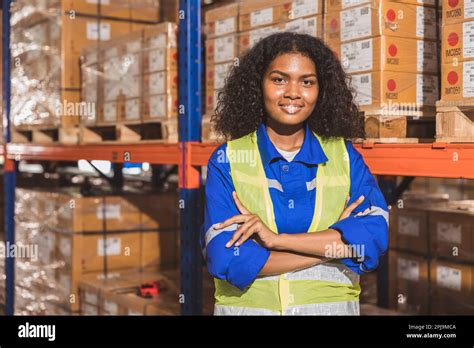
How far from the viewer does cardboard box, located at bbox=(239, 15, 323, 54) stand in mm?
3167

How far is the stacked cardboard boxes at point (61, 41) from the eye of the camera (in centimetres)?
530

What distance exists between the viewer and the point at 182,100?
385 cm

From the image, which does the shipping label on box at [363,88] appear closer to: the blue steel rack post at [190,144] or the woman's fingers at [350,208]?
the woman's fingers at [350,208]

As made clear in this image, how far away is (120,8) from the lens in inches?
215

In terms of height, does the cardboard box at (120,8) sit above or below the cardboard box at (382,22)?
above

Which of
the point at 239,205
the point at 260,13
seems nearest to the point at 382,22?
the point at 260,13

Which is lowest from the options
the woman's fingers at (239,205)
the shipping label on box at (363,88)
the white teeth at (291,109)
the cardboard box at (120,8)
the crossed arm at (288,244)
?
the crossed arm at (288,244)

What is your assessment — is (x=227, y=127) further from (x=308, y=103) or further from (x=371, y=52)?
(x=371, y=52)

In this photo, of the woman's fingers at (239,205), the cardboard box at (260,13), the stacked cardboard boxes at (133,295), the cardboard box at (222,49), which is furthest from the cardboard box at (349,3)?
the stacked cardboard boxes at (133,295)

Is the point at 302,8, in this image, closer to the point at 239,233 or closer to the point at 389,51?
the point at 389,51

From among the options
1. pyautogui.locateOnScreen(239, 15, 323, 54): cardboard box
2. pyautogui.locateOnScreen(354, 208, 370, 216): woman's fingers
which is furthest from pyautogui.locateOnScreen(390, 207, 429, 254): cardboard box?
pyautogui.locateOnScreen(354, 208, 370, 216): woman's fingers

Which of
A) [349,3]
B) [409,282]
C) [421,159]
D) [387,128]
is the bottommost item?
[409,282]

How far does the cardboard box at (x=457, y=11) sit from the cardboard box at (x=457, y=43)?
0.07ft

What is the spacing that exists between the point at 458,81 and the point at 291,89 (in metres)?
0.69
